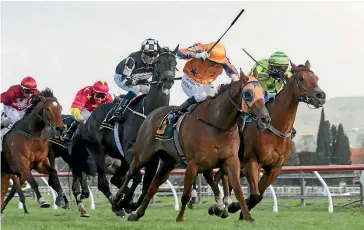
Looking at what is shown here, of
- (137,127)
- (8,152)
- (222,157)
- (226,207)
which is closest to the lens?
(222,157)

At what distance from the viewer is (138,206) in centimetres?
1000

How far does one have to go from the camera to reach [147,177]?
33.7 ft

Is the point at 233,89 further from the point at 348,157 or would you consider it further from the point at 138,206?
the point at 348,157

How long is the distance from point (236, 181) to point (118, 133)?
119 inches

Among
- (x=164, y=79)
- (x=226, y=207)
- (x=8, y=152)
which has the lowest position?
(x=226, y=207)

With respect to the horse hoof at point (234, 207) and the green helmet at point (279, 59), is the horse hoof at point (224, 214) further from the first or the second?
the green helmet at point (279, 59)

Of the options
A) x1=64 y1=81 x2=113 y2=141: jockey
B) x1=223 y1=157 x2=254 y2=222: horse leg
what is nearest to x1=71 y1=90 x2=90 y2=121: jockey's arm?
x1=64 y1=81 x2=113 y2=141: jockey

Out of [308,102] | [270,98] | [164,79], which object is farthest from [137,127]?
[308,102]

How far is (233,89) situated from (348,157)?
2265 inches

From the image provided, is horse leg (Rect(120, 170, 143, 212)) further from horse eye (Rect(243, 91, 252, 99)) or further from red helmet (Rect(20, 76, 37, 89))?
red helmet (Rect(20, 76, 37, 89))

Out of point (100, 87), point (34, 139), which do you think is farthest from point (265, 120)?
point (100, 87)

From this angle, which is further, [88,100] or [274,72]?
[88,100]

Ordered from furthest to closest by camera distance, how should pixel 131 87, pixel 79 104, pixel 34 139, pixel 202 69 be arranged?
pixel 79 104 → pixel 34 139 → pixel 131 87 → pixel 202 69

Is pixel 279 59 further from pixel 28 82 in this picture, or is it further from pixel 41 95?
pixel 28 82
